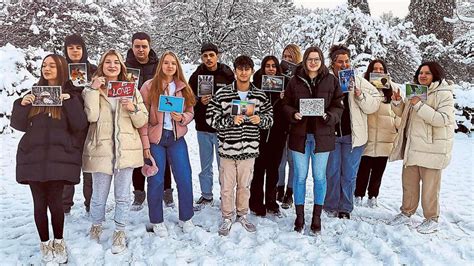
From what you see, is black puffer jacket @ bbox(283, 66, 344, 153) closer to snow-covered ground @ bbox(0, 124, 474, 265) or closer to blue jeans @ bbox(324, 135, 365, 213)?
blue jeans @ bbox(324, 135, 365, 213)

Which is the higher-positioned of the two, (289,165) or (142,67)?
(142,67)

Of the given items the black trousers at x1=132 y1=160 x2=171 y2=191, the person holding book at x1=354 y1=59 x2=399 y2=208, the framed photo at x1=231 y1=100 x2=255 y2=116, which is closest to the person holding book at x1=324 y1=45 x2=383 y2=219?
the person holding book at x1=354 y1=59 x2=399 y2=208

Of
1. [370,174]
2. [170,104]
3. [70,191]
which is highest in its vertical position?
[170,104]

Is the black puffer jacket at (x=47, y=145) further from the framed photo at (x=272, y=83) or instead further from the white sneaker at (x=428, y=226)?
the white sneaker at (x=428, y=226)

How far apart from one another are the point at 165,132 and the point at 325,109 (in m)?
1.75

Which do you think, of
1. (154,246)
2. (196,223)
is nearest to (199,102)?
(196,223)

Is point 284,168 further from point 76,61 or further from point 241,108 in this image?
point 76,61

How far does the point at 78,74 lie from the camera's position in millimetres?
4105

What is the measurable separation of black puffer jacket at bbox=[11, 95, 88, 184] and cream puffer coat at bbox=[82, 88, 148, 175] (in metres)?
0.21

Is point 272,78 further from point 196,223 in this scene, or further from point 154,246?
point 154,246

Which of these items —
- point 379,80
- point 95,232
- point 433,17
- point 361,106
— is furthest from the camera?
point 433,17

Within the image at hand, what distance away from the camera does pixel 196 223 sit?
4.91m

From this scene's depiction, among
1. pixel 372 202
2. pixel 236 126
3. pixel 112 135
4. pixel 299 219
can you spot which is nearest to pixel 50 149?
pixel 112 135

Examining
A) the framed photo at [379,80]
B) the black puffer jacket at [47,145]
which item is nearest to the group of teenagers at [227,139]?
the black puffer jacket at [47,145]
